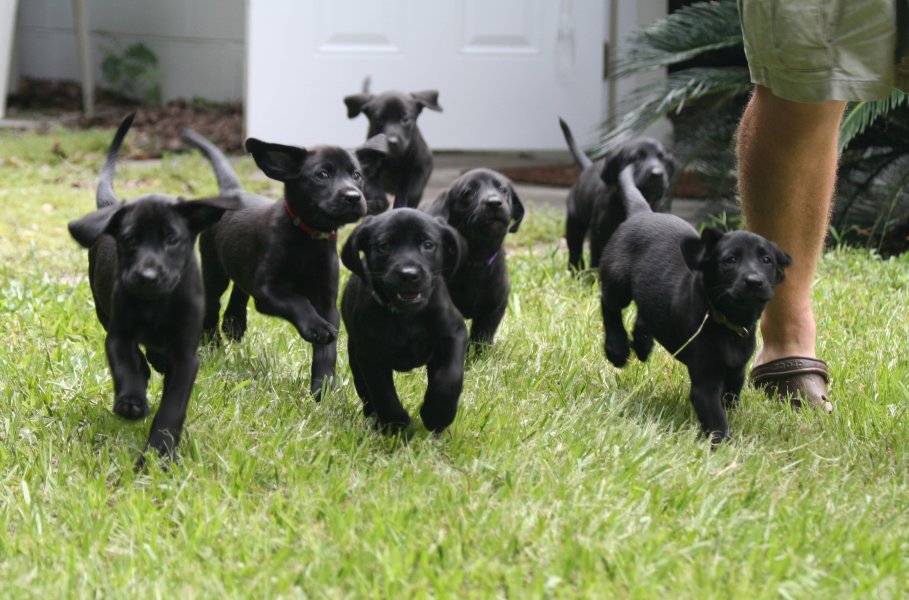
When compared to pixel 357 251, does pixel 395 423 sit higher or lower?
lower

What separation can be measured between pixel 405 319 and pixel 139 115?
28.9 ft

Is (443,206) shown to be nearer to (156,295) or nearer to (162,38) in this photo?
(156,295)

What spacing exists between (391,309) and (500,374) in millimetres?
786

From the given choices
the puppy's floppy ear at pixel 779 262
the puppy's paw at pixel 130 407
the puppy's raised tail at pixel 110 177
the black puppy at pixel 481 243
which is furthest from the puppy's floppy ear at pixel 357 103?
the puppy's paw at pixel 130 407

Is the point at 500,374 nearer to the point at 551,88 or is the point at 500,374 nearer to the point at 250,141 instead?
the point at 250,141

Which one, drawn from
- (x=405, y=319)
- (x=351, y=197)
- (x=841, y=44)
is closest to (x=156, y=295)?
(x=405, y=319)

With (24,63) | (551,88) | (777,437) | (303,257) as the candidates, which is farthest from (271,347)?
(24,63)

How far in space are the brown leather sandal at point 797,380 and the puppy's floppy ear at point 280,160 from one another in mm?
1678

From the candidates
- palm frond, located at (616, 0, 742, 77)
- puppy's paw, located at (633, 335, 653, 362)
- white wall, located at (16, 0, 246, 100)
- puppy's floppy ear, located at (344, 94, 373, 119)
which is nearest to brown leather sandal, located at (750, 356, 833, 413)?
puppy's paw, located at (633, 335, 653, 362)

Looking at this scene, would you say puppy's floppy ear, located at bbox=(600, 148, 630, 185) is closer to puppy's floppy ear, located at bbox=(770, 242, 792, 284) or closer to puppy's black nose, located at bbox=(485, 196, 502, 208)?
puppy's black nose, located at bbox=(485, 196, 502, 208)

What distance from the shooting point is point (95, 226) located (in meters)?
2.85

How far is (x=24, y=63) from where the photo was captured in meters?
13.1

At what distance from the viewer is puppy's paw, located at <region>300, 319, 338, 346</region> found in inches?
140

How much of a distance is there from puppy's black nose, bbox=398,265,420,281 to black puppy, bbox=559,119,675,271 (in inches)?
83.4
